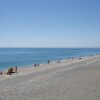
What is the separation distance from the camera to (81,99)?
1731cm

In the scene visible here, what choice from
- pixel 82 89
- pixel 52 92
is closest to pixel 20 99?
pixel 52 92

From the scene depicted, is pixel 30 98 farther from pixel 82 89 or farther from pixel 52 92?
pixel 82 89

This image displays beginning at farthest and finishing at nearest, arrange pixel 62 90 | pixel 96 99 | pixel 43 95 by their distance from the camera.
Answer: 1. pixel 62 90
2. pixel 43 95
3. pixel 96 99

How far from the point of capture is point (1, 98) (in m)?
17.9

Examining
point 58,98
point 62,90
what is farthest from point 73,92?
point 58,98

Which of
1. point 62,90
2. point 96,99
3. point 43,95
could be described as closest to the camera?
point 96,99

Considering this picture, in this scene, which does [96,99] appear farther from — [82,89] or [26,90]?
[26,90]

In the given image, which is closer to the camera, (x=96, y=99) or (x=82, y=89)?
(x=96, y=99)

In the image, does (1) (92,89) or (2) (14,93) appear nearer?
(2) (14,93)

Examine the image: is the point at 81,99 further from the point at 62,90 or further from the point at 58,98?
the point at 62,90

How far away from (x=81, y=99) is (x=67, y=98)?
113 cm

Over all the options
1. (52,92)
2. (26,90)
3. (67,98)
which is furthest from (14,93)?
(67,98)

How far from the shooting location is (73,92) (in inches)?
790

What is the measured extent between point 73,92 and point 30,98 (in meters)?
4.24
